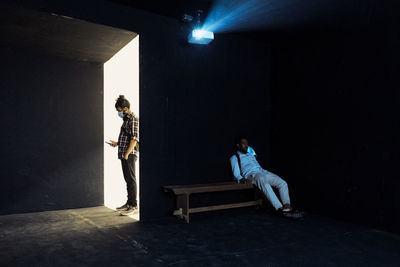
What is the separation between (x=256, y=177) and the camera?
178 inches

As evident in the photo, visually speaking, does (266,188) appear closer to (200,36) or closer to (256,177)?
(256,177)

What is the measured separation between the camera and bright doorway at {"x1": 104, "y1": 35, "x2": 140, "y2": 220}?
541cm

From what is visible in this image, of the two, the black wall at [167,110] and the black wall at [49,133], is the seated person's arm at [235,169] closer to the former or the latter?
the black wall at [167,110]

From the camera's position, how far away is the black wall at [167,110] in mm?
4227

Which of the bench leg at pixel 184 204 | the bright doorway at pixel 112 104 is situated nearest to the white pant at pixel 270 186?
the bench leg at pixel 184 204

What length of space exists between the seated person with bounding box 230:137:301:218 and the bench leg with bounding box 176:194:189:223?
86cm

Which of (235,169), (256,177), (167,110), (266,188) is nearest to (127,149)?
(167,110)

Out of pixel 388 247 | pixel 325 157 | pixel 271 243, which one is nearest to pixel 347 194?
pixel 325 157

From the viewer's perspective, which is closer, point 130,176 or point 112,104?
point 130,176

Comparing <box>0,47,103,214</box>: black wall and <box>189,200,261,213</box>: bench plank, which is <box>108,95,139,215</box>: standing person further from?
<box>189,200,261,213</box>: bench plank

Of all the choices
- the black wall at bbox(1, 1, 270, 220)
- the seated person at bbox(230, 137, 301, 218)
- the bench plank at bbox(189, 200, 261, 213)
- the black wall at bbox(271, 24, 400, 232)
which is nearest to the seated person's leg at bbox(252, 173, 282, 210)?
the seated person at bbox(230, 137, 301, 218)

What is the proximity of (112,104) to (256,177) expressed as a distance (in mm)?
2765

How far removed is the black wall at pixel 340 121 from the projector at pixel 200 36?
1270 millimetres

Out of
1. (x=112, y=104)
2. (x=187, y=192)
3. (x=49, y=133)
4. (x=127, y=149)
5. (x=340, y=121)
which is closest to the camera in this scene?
(x=187, y=192)
